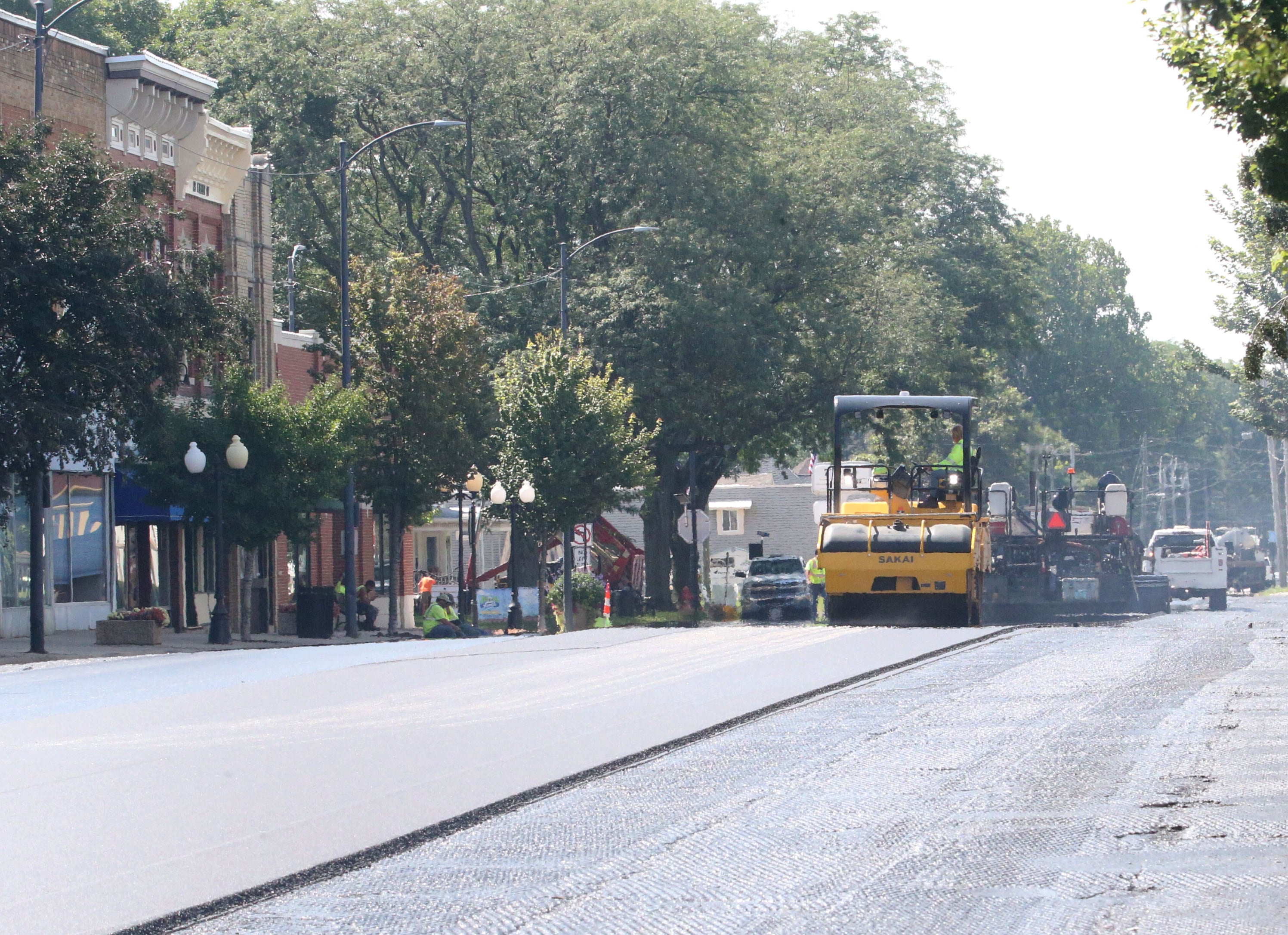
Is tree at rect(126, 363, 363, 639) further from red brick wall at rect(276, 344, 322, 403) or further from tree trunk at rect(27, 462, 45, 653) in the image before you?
red brick wall at rect(276, 344, 322, 403)

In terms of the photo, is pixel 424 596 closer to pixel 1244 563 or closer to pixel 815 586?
pixel 815 586

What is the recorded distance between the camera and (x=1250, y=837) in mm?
9742

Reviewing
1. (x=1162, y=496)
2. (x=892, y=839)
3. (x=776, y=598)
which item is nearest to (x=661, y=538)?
(x=776, y=598)

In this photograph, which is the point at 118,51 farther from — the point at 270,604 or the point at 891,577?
the point at 891,577

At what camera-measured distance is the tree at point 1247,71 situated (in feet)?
31.8

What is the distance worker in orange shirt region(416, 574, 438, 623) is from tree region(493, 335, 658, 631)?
271 cm

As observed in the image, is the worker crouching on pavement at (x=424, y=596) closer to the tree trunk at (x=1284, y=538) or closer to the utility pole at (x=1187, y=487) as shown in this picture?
the tree trunk at (x=1284, y=538)

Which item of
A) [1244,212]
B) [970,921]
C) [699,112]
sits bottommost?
[970,921]

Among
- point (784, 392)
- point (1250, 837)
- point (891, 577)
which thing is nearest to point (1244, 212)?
point (784, 392)

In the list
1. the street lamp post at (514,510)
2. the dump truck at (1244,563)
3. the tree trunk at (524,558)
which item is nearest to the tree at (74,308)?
the street lamp post at (514,510)

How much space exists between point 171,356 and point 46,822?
16.4 meters

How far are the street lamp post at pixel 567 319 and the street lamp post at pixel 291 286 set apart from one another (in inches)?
324

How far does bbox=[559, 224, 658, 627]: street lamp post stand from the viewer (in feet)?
144

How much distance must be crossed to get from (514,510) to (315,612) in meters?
7.86
